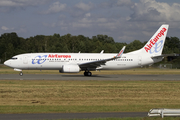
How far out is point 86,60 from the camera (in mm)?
37906

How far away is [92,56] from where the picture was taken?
3847 cm

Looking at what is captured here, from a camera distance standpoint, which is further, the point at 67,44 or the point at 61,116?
the point at 67,44

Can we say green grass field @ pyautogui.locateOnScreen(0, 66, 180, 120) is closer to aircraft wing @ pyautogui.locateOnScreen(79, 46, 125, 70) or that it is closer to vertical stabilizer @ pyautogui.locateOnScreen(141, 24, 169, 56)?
aircraft wing @ pyautogui.locateOnScreen(79, 46, 125, 70)

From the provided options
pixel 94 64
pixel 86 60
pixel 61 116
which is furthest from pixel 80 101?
pixel 86 60

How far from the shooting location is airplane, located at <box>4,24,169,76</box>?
35.9m

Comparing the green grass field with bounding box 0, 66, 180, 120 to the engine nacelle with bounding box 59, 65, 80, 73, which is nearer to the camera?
the green grass field with bounding box 0, 66, 180, 120

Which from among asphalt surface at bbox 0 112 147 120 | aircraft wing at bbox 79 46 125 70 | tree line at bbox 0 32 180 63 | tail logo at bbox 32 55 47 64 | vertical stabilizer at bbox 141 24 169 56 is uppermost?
tree line at bbox 0 32 180 63

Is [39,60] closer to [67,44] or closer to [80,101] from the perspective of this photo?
[80,101]

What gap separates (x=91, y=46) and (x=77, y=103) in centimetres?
9650

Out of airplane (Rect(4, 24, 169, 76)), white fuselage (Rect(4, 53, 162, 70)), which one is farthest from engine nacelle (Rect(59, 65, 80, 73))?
white fuselage (Rect(4, 53, 162, 70))

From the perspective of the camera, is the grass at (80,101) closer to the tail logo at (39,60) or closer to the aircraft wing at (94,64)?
the aircraft wing at (94,64)

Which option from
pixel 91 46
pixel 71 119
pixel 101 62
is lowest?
pixel 71 119

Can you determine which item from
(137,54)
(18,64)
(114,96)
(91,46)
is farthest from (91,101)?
(91,46)

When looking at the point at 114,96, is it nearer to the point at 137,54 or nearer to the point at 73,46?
the point at 137,54
